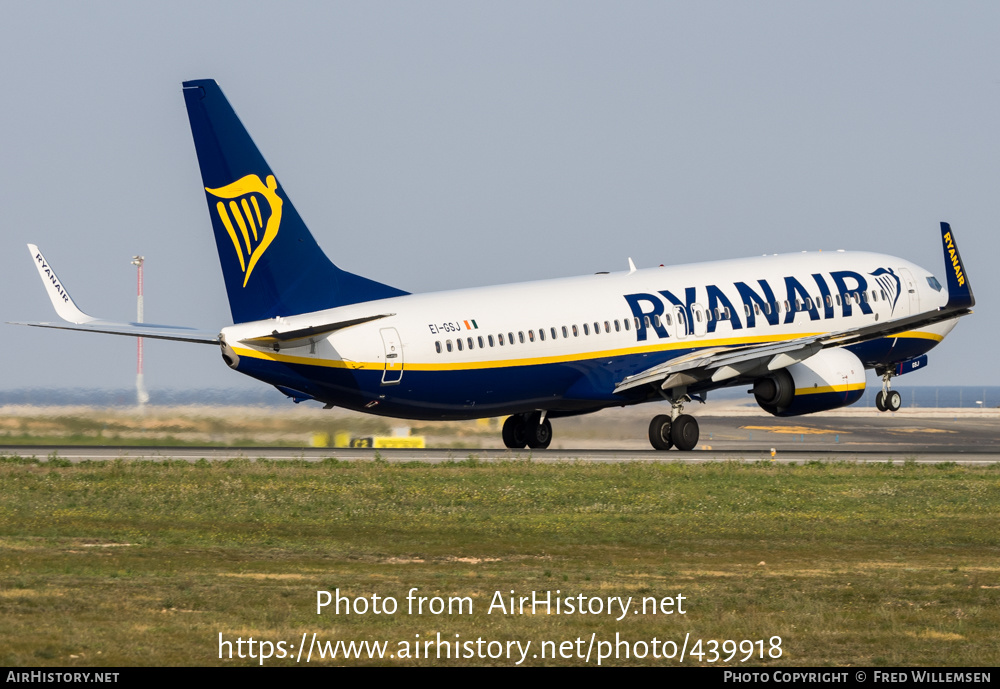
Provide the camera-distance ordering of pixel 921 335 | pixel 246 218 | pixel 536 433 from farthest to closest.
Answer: pixel 921 335
pixel 536 433
pixel 246 218

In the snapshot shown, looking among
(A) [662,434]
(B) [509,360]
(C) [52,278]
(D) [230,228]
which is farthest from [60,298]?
(A) [662,434]

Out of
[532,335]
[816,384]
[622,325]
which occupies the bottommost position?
[816,384]

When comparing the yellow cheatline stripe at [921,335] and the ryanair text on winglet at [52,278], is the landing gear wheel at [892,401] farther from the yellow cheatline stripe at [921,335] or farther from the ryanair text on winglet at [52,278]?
the ryanair text on winglet at [52,278]

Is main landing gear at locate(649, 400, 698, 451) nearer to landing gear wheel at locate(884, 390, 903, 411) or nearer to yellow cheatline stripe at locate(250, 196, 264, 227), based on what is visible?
landing gear wheel at locate(884, 390, 903, 411)

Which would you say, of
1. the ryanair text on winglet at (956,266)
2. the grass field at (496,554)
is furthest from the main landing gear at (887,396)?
the grass field at (496,554)

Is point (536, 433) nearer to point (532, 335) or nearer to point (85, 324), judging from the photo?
point (532, 335)

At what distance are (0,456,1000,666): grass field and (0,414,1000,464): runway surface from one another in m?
3.38

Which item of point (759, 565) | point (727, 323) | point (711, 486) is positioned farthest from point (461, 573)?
point (727, 323)

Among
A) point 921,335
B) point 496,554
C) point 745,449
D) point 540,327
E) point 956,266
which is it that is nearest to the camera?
point 496,554

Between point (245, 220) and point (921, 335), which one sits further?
point (921, 335)

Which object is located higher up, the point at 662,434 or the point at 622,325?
the point at 622,325

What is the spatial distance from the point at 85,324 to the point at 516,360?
12332 mm

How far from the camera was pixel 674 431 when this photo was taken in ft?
152

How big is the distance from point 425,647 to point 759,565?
→ 873 cm
